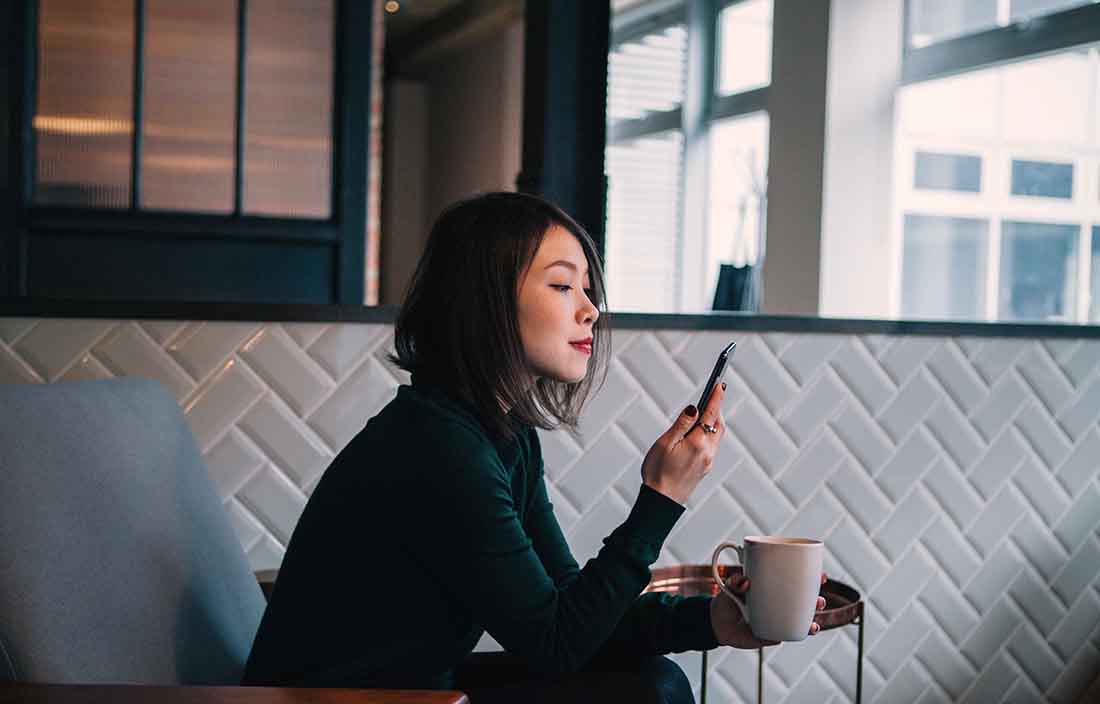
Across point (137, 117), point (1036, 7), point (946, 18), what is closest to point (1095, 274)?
point (1036, 7)

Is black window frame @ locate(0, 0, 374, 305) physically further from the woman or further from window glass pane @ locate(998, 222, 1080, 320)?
window glass pane @ locate(998, 222, 1080, 320)

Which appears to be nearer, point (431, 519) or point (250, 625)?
point (431, 519)

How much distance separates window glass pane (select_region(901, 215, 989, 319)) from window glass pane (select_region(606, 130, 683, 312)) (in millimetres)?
2047

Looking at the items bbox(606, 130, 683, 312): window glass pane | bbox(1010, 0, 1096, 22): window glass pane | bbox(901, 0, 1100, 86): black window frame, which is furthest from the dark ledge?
bbox(606, 130, 683, 312): window glass pane

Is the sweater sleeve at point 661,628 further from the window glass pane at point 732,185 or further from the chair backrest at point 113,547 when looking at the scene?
the window glass pane at point 732,185

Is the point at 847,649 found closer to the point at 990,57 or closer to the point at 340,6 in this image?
the point at 340,6

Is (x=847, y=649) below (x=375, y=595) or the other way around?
below

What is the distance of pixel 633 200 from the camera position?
650cm

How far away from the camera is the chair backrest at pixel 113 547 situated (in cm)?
119

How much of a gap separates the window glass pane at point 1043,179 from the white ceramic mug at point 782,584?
3.57 meters

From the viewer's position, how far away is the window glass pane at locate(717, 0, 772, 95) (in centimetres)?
588

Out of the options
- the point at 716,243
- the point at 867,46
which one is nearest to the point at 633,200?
the point at 716,243

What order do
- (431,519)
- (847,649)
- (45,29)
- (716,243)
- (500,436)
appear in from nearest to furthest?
1. (431,519)
2. (500,436)
3. (847,649)
4. (45,29)
5. (716,243)

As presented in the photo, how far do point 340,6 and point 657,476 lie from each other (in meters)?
2.42
